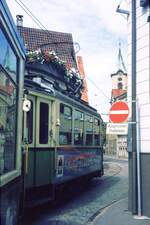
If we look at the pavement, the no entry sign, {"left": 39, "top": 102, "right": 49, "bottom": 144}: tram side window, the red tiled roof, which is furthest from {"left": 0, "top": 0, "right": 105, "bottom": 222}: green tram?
the red tiled roof

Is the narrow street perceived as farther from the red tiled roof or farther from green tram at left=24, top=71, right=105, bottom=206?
the red tiled roof

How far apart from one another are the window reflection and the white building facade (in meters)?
4.68

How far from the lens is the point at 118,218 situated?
993 centimetres

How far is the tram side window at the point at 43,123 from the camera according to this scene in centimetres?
1073

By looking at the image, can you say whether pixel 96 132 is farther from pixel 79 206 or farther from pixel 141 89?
pixel 141 89

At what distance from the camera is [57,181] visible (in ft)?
37.1

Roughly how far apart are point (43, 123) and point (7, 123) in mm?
5443

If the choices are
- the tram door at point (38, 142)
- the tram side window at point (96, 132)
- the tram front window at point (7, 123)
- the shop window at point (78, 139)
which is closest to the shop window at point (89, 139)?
the tram side window at point (96, 132)

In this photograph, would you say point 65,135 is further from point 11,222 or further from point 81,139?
point 11,222

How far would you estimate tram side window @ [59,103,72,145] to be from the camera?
39.1 ft

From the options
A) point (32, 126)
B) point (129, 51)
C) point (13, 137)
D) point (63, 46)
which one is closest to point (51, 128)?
point (32, 126)

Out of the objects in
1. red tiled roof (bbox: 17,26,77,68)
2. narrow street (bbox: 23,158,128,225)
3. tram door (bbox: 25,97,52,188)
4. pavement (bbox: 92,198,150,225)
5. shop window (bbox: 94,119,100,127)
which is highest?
red tiled roof (bbox: 17,26,77,68)

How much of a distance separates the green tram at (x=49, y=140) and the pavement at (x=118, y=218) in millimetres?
1247

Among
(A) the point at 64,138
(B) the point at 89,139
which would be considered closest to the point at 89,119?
(B) the point at 89,139
